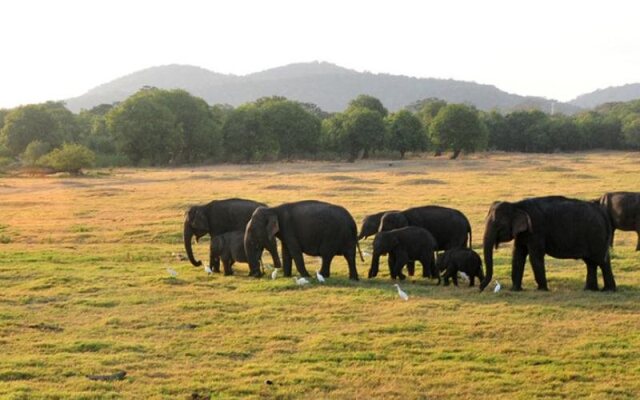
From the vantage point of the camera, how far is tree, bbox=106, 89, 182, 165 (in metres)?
83.9

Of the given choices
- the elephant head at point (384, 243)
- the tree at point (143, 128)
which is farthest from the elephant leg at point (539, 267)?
the tree at point (143, 128)

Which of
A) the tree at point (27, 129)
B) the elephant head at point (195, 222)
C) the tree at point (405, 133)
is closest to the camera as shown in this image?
the elephant head at point (195, 222)

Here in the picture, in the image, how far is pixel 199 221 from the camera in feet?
63.3

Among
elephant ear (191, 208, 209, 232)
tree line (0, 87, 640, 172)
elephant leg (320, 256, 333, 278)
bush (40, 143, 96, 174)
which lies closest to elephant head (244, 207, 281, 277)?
elephant leg (320, 256, 333, 278)

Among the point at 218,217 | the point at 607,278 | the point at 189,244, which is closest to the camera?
the point at 607,278

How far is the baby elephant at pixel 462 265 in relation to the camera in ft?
50.9

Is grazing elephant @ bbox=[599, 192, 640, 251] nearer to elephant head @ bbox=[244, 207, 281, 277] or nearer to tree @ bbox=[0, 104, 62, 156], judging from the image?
elephant head @ bbox=[244, 207, 281, 277]

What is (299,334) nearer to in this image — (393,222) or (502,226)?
(502,226)

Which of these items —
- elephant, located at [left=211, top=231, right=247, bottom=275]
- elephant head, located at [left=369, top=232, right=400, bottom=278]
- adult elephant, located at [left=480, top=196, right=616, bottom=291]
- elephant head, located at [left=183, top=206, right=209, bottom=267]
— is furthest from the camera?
elephant head, located at [left=183, top=206, right=209, bottom=267]

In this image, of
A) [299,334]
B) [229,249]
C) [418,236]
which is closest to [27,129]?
[229,249]

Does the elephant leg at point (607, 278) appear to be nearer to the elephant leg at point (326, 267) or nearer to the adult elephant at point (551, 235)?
the adult elephant at point (551, 235)

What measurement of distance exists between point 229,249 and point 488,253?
20.1 ft

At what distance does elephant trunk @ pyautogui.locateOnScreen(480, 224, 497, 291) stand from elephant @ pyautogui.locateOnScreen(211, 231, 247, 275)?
18.4 feet

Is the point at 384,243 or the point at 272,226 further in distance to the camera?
the point at 272,226
